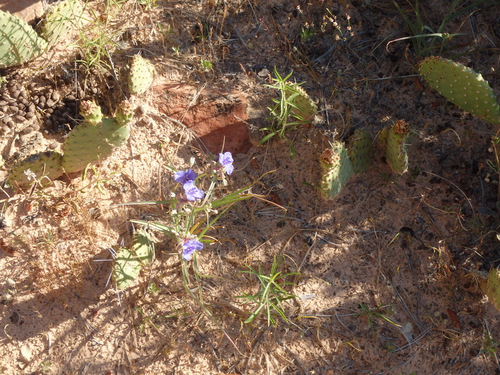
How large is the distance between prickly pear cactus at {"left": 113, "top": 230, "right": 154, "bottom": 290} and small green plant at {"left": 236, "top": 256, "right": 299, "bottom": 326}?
553 mm

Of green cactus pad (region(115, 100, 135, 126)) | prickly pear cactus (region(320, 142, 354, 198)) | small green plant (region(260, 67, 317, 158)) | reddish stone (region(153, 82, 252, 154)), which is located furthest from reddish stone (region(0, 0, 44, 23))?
prickly pear cactus (region(320, 142, 354, 198))

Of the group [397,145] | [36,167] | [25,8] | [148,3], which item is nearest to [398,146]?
[397,145]

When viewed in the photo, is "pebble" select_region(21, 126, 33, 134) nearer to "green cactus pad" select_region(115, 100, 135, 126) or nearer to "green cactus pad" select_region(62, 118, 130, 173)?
"green cactus pad" select_region(62, 118, 130, 173)

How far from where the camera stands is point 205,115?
10.2 feet

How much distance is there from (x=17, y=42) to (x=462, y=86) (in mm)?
2651

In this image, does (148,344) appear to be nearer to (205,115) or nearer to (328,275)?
(328,275)

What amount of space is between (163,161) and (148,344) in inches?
41.6

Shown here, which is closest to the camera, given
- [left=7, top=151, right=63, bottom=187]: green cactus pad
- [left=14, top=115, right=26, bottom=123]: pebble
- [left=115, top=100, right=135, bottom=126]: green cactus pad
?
[left=115, top=100, right=135, bottom=126]: green cactus pad

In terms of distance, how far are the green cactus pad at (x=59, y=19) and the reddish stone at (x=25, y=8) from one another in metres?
0.06

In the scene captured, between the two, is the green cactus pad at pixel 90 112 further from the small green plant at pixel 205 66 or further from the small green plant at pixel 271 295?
the small green plant at pixel 271 295

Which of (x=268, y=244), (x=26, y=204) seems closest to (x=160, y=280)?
(x=268, y=244)

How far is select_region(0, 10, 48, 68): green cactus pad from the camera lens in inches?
116

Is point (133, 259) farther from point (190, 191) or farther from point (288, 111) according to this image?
point (288, 111)

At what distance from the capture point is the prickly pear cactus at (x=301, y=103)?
2875mm
